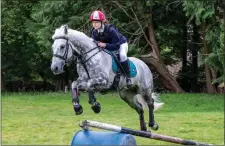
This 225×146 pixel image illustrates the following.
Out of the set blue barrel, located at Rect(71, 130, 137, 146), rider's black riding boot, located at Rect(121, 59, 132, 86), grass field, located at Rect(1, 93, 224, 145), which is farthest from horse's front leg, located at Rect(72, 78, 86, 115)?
grass field, located at Rect(1, 93, 224, 145)

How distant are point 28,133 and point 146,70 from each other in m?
3.46

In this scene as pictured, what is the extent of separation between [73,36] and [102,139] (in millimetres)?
1406

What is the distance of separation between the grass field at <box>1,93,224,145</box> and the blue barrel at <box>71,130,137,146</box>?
2.90m

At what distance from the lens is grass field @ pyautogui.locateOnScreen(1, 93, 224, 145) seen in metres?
8.58

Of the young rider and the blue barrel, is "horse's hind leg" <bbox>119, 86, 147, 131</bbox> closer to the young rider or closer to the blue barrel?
the young rider

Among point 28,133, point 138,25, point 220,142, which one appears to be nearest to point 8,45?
point 138,25

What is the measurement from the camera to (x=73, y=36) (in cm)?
580

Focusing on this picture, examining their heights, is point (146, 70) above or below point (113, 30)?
below

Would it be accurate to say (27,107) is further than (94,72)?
Yes

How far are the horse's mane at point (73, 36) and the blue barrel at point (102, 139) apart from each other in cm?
119

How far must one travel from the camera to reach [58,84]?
26828 mm

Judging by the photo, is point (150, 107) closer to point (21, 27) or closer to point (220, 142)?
point (220, 142)

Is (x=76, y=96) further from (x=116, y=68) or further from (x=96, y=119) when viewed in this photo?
(x=96, y=119)

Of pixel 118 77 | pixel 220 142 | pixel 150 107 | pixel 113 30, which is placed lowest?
pixel 220 142
